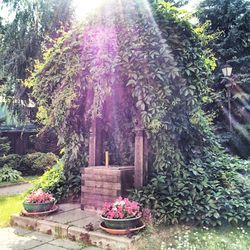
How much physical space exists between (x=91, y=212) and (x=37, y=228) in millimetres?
815

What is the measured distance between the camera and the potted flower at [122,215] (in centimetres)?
349

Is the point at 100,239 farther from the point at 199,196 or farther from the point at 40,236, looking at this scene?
the point at 199,196

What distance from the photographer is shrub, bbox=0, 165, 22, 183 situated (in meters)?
9.27

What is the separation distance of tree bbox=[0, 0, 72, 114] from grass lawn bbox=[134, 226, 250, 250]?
25.4 ft

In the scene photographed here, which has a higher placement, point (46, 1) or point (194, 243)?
point (46, 1)

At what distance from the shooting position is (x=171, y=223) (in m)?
3.90

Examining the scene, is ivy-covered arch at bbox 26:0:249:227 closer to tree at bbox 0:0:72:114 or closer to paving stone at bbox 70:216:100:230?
paving stone at bbox 70:216:100:230

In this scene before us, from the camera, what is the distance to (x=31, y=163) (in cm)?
1079

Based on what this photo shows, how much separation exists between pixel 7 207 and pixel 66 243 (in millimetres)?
2525

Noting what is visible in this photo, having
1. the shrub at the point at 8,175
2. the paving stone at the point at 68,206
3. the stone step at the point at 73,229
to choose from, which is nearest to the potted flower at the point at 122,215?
the stone step at the point at 73,229

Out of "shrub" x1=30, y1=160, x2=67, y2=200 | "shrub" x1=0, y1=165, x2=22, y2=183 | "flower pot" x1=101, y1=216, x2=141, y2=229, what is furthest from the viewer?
"shrub" x1=0, y1=165, x2=22, y2=183

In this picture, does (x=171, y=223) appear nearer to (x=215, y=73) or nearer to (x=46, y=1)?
(x=46, y=1)

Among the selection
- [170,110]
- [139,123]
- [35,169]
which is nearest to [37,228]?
[139,123]

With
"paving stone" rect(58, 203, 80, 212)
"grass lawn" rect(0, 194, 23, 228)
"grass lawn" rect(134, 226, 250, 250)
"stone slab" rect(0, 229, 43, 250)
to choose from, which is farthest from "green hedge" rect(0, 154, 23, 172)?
"grass lawn" rect(134, 226, 250, 250)
